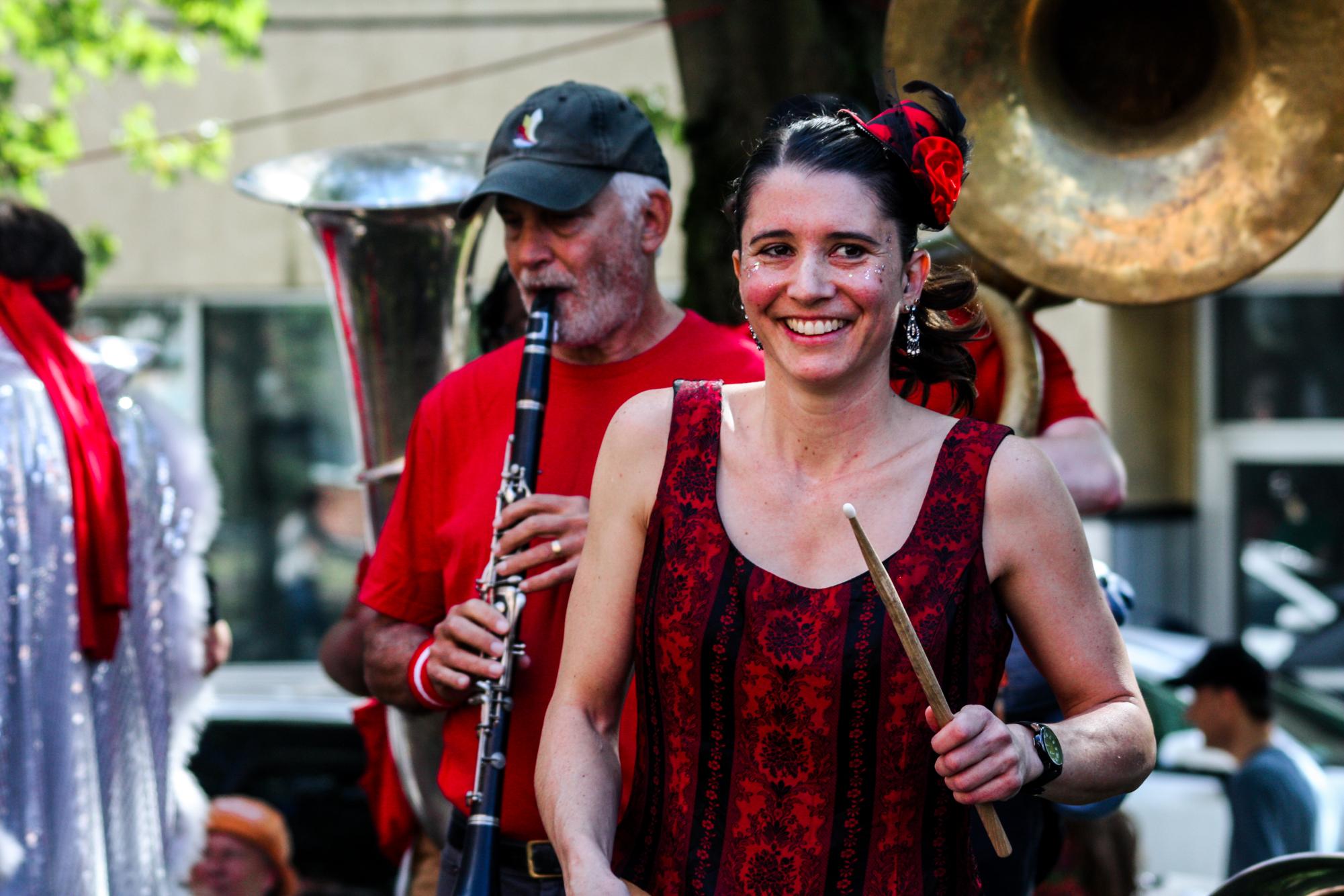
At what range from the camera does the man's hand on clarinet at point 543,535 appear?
2.52 metres

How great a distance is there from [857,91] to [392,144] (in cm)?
140

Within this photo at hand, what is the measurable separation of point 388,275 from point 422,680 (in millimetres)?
1090

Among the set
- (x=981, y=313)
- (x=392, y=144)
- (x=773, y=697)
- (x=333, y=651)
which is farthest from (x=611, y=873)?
(x=392, y=144)

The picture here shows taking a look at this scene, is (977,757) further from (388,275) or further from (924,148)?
(388,275)

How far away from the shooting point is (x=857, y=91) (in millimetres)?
4492

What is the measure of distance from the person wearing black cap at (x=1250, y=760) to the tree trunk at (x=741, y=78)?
6.34 ft

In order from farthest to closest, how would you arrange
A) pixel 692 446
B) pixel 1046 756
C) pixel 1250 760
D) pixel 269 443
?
1. pixel 269 443
2. pixel 1250 760
3. pixel 692 446
4. pixel 1046 756

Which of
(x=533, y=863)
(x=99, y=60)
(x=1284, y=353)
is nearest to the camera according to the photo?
(x=533, y=863)

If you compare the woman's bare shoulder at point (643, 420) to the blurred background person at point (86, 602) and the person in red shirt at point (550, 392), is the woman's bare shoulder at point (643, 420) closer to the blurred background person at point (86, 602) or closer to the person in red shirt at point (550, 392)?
the person in red shirt at point (550, 392)

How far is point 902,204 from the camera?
81.6 inches

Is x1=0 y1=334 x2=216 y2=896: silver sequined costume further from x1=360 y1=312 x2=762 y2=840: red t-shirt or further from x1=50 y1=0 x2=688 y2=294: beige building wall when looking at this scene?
x1=50 y1=0 x2=688 y2=294: beige building wall

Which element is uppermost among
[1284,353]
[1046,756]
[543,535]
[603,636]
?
[1284,353]

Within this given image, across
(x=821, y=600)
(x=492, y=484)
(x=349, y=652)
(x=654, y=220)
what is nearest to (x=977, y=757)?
(x=821, y=600)

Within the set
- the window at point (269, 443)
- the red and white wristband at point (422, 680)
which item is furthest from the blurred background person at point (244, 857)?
the window at point (269, 443)
